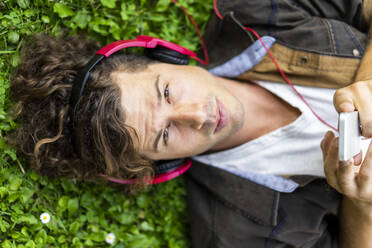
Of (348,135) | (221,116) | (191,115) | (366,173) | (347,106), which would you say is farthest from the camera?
(221,116)

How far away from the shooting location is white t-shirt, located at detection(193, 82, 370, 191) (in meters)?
Answer: 1.90

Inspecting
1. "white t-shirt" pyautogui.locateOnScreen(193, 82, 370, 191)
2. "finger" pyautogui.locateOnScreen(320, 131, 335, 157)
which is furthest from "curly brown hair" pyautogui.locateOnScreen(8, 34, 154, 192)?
"finger" pyautogui.locateOnScreen(320, 131, 335, 157)

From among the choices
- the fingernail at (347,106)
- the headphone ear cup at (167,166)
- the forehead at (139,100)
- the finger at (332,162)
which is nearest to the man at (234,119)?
the forehead at (139,100)

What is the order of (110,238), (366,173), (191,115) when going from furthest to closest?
(110,238), (191,115), (366,173)

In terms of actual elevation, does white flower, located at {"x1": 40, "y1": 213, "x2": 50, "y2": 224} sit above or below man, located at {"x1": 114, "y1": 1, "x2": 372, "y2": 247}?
below

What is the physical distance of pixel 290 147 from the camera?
1960 millimetres

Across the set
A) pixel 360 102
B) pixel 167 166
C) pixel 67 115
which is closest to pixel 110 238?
pixel 167 166

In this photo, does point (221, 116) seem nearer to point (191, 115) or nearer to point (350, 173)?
point (191, 115)

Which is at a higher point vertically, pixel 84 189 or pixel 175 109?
pixel 175 109

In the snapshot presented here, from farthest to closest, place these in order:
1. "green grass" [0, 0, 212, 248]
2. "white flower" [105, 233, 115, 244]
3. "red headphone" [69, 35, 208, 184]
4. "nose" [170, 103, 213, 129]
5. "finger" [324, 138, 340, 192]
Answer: "white flower" [105, 233, 115, 244]
"green grass" [0, 0, 212, 248]
"red headphone" [69, 35, 208, 184]
"nose" [170, 103, 213, 129]
"finger" [324, 138, 340, 192]

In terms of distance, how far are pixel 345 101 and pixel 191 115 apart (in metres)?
0.67

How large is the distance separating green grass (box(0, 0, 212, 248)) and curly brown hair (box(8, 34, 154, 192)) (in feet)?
0.28

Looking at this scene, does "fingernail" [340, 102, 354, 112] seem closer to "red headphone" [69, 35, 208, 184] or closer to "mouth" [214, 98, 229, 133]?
"mouth" [214, 98, 229, 133]

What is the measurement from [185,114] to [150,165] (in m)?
0.42
